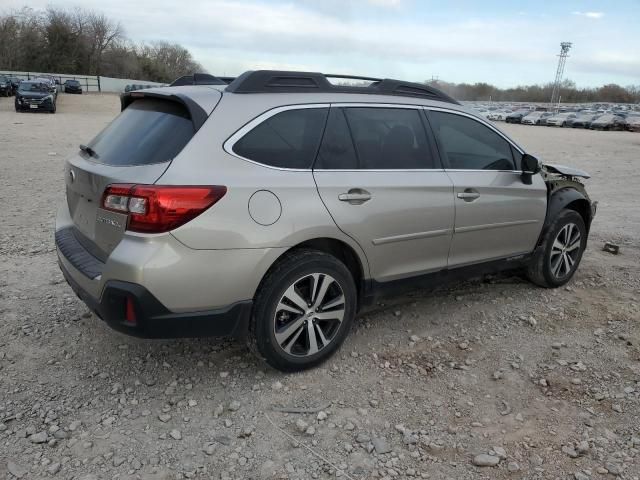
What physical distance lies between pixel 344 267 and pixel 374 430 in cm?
98

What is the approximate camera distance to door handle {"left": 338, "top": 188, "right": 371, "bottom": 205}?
3.28 m

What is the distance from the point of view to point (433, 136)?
12.9 feet

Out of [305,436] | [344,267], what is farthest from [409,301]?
A: [305,436]

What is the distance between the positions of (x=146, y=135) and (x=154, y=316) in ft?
3.44

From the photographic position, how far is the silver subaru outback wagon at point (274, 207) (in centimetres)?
278

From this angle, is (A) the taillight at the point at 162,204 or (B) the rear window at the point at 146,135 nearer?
(A) the taillight at the point at 162,204

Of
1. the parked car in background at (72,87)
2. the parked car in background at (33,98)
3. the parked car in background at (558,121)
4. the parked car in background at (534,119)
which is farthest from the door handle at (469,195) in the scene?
the parked car in background at (72,87)

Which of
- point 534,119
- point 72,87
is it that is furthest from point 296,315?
point 72,87

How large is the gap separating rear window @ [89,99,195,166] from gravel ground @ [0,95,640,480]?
1317 millimetres

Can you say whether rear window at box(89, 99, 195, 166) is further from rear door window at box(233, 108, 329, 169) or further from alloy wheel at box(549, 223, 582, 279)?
alloy wheel at box(549, 223, 582, 279)

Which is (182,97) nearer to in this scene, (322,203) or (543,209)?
(322,203)

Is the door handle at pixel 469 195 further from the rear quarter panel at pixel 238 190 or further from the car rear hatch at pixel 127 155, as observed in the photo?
the car rear hatch at pixel 127 155

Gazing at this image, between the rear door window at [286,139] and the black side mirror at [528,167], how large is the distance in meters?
1.94

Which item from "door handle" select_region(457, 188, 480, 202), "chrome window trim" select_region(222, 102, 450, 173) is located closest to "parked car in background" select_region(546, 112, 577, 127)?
"door handle" select_region(457, 188, 480, 202)
